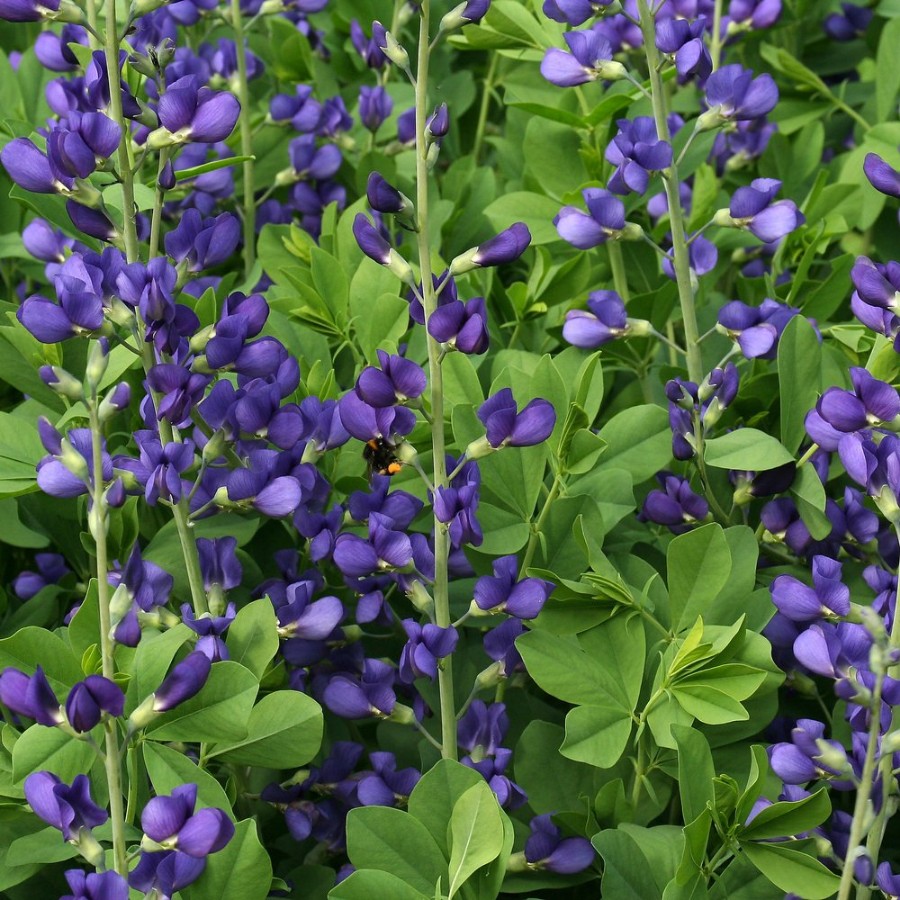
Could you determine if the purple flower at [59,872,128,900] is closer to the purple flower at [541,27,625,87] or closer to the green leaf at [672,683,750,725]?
the green leaf at [672,683,750,725]

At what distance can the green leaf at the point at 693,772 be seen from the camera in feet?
2.97

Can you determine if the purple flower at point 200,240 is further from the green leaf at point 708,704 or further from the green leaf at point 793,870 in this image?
the green leaf at point 793,870

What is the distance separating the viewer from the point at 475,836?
0.88m

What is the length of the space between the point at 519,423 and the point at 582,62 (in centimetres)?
38

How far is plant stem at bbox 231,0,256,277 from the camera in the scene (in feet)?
4.70

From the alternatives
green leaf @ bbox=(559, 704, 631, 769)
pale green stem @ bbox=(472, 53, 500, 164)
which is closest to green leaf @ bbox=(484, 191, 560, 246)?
pale green stem @ bbox=(472, 53, 500, 164)

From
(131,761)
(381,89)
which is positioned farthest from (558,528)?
(381,89)

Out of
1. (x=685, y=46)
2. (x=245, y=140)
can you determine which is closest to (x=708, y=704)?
(x=685, y=46)

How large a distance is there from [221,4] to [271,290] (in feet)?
1.74

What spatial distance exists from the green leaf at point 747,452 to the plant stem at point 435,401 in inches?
9.4

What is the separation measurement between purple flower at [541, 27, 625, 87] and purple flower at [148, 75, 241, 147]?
0.33 metres

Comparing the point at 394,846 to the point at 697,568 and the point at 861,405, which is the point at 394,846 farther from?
the point at 861,405

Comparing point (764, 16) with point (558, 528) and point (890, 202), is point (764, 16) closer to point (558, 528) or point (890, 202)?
point (890, 202)

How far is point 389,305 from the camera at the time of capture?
4.05 ft
